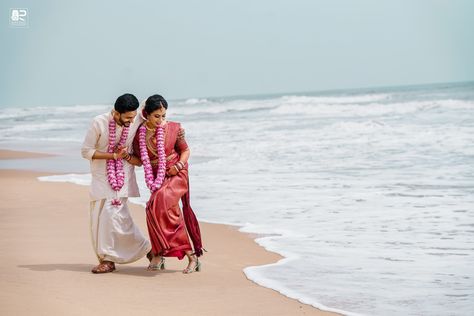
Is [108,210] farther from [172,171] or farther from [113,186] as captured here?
[172,171]

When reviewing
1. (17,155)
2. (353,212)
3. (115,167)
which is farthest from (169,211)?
(17,155)

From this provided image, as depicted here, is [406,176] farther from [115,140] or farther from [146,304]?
[146,304]

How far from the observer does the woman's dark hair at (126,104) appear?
18.8ft

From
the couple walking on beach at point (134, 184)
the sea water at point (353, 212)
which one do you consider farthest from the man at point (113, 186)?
the sea water at point (353, 212)

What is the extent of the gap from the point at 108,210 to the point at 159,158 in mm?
532

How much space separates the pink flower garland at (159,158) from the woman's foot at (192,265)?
22.1 inches

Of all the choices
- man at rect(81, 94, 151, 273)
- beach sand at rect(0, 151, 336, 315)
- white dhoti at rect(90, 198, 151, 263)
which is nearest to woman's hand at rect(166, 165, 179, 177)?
man at rect(81, 94, 151, 273)

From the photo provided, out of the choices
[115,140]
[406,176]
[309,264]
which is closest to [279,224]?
[309,264]

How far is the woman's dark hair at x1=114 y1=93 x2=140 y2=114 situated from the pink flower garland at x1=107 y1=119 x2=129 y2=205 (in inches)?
5.6

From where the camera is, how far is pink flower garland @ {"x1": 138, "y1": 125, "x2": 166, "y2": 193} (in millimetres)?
5750

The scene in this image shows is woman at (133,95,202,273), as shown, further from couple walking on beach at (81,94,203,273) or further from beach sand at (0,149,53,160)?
beach sand at (0,149,53,160)

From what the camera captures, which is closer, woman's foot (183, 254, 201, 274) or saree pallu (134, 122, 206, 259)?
saree pallu (134, 122, 206, 259)

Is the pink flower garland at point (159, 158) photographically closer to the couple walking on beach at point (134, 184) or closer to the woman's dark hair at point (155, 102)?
the couple walking on beach at point (134, 184)

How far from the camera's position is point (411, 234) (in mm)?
7316
